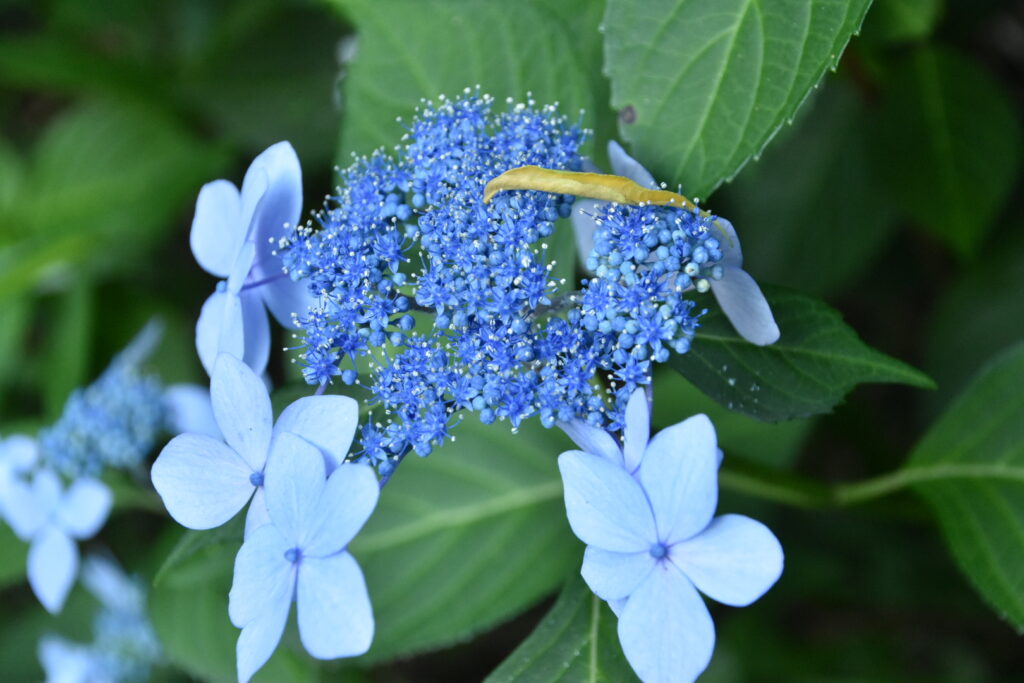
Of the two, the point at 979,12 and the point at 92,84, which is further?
the point at 92,84

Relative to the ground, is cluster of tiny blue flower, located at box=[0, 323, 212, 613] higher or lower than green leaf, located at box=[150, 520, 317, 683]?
higher

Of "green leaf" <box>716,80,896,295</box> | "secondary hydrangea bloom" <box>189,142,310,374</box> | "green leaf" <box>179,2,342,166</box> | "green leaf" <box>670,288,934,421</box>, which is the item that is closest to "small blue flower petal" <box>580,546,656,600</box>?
"green leaf" <box>670,288,934,421</box>

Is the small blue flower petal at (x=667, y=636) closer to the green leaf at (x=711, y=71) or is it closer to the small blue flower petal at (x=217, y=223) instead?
the green leaf at (x=711, y=71)

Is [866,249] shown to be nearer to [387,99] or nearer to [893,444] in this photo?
[893,444]

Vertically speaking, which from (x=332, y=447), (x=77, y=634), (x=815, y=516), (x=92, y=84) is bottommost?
(x=77, y=634)

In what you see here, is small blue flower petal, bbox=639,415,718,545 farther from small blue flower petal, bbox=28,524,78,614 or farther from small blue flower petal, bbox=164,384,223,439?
small blue flower petal, bbox=28,524,78,614

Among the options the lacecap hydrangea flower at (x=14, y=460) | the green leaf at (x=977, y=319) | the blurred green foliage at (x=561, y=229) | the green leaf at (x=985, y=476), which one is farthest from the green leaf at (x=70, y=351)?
the green leaf at (x=977, y=319)

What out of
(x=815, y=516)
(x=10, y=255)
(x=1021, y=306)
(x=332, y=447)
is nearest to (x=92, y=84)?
(x=10, y=255)
